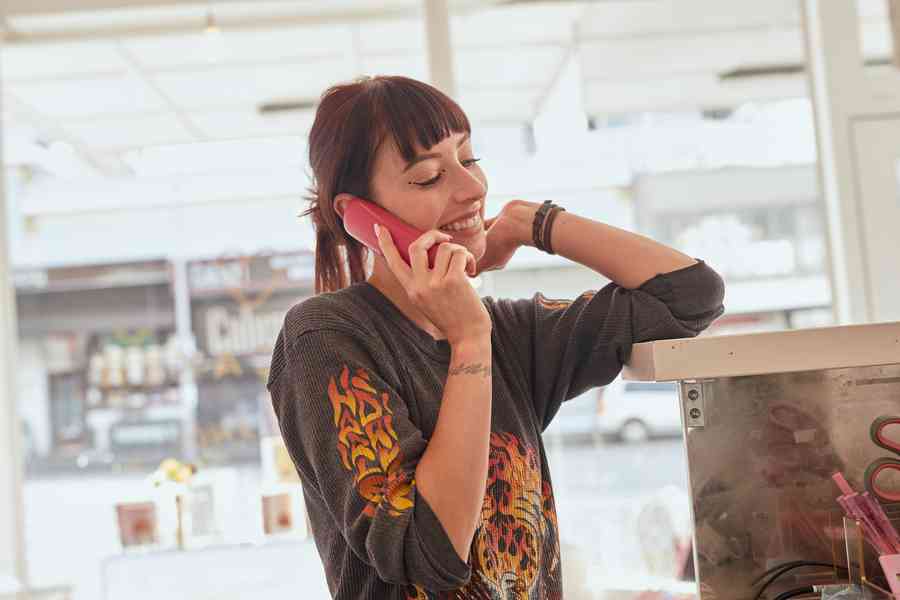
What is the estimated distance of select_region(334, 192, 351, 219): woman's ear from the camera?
1090mm

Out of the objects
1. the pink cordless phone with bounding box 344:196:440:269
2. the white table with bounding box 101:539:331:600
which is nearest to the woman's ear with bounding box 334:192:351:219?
the pink cordless phone with bounding box 344:196:440:269

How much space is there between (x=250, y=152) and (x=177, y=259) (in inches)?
24.5

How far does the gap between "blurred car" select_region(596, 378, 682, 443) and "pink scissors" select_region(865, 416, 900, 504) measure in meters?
2.39

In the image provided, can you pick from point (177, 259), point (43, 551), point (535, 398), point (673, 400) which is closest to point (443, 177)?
point (535, 398)

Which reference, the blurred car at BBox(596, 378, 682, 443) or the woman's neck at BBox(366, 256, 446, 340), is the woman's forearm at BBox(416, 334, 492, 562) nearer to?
the woman's neck at BBox(366, 256, 446, 340)

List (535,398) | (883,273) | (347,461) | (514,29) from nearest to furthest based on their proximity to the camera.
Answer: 1. (347,461)
2. (535,398)
3. (883,273)
4. (514,29)

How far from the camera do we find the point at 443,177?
41.6 inches

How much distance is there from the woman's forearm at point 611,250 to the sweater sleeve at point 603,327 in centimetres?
1

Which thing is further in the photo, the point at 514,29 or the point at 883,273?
the point at 514,29

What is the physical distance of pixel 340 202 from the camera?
3.61 feet

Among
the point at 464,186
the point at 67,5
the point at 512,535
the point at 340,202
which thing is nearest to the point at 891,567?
the point at 512,535

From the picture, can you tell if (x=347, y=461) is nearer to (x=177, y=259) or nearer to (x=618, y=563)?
(x=618, y=563)

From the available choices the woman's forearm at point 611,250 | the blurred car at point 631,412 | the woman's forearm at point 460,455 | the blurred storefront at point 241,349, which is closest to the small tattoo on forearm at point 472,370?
the woman's forearm at point 460,455

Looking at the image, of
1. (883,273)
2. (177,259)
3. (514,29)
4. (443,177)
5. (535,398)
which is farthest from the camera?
(177,259)
